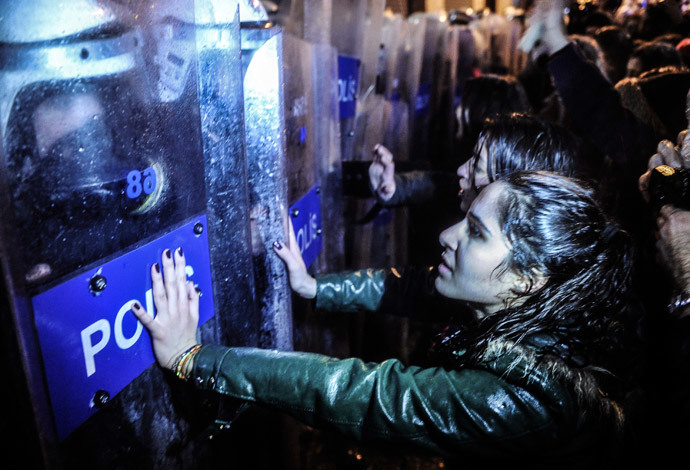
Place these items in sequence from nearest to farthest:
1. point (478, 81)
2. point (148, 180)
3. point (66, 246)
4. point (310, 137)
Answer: point (66, 246) → point (148, 180) → point (310, 137) → point (478, 81)

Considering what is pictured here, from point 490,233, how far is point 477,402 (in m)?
0.43

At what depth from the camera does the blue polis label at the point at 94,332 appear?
779mm

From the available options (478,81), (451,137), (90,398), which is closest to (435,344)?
(90,398)

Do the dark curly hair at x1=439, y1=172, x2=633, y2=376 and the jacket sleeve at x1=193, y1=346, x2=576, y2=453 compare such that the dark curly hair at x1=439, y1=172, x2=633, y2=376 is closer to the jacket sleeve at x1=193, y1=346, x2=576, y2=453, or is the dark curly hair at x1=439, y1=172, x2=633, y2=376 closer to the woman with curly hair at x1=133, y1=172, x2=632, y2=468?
the woman with curly hair at x1=133, y1=172, x2=632, y2=468

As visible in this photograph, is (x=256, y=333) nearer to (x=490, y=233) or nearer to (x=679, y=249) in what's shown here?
(x=490, y=233)

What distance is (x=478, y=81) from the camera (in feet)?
9.73

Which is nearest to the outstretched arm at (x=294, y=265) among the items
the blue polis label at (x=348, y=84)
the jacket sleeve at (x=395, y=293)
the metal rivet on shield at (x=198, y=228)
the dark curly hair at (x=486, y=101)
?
the jacket sleeve at (x=395, y=293)

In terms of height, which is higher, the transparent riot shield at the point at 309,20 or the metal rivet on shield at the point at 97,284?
the transparent riot shield at the point at 309,20

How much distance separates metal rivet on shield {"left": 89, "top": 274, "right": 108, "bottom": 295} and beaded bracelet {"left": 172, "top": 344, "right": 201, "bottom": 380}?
31 centimetres

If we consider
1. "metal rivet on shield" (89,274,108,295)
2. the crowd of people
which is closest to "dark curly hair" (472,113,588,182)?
the crowd of people

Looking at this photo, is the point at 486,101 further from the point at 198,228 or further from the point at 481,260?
the point at 198,228

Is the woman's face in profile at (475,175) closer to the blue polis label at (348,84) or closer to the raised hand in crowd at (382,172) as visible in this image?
Answer: the raised hand in crowd at (382,172)

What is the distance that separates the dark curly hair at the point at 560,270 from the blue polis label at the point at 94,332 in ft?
2.50

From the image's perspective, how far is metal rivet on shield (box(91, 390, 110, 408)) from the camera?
35.3 inches
